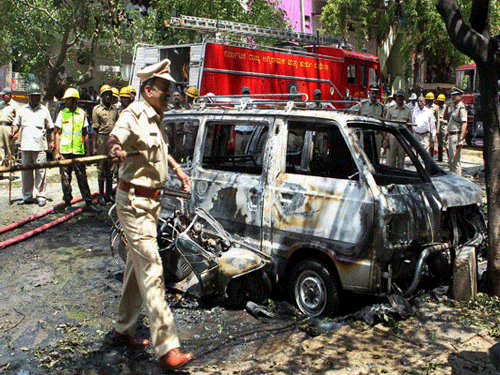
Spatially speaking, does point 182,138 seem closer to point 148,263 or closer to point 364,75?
point 148,263

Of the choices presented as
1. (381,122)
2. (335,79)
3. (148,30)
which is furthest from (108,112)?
(148,30)

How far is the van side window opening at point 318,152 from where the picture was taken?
5.79 metres

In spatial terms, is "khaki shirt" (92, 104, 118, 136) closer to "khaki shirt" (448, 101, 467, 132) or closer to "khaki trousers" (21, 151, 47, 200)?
"khaki trousers" (21, 151, 47, 200)

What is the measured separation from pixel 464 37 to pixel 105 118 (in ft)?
20.8

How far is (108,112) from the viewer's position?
32.1 ft

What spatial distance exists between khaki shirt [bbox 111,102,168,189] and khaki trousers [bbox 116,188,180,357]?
14 cm

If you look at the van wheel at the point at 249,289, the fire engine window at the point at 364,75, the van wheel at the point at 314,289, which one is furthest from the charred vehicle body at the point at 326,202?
the fire engine window at the point at 364,75

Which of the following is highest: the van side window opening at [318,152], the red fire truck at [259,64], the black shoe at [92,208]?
the red fire truck at [259,64]

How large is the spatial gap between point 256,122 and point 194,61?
7.90 metres

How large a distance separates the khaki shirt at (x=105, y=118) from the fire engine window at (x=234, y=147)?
3.82 metres

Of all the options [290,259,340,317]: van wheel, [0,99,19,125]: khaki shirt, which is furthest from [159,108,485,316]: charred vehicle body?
[0,99,19,125]: khaki shirt

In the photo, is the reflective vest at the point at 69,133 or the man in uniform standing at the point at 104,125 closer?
the reflective vest at the point at 69,133

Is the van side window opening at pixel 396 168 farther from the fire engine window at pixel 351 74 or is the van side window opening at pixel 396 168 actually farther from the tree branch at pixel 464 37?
the fire engine window at pixel 351 74

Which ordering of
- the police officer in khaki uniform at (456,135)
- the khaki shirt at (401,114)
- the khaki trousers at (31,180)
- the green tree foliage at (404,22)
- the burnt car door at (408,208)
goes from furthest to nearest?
the green tree foliage at (404,22) < the police officer in khaki uniform at (456,135) < the khaki shirt at (401,114) < the khaki trousers at (31,180) < the burnt car door at (408,208)
